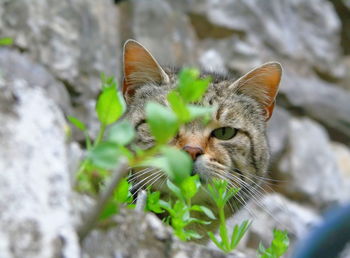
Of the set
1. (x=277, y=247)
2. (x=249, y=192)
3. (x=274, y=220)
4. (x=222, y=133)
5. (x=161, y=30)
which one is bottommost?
(x=274, y=220)

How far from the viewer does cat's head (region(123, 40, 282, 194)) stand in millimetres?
2484

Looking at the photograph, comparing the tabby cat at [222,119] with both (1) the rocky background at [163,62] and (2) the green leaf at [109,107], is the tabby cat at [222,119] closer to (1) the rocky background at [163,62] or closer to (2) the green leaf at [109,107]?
(1) the rocky background at [163,62]

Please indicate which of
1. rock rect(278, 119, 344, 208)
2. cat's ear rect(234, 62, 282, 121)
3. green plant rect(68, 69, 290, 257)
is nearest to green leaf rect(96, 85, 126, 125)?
green plant rect(68, 69, 290, 257)

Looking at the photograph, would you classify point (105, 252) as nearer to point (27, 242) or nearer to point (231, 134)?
point (27, 242)

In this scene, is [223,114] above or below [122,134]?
below

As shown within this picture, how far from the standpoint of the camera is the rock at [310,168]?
611cm

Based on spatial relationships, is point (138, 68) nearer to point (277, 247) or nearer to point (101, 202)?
point (277, 247)

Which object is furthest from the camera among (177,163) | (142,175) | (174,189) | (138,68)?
(138,68)

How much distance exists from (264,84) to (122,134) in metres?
2.12

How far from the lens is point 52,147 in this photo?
2.93 ft

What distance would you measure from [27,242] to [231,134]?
1959 millimetres

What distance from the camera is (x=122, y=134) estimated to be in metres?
0.84

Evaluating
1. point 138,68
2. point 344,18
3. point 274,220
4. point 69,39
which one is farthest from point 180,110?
point 344,18

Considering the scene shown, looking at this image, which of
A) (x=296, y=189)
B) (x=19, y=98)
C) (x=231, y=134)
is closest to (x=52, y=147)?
(x=19, y=98)
